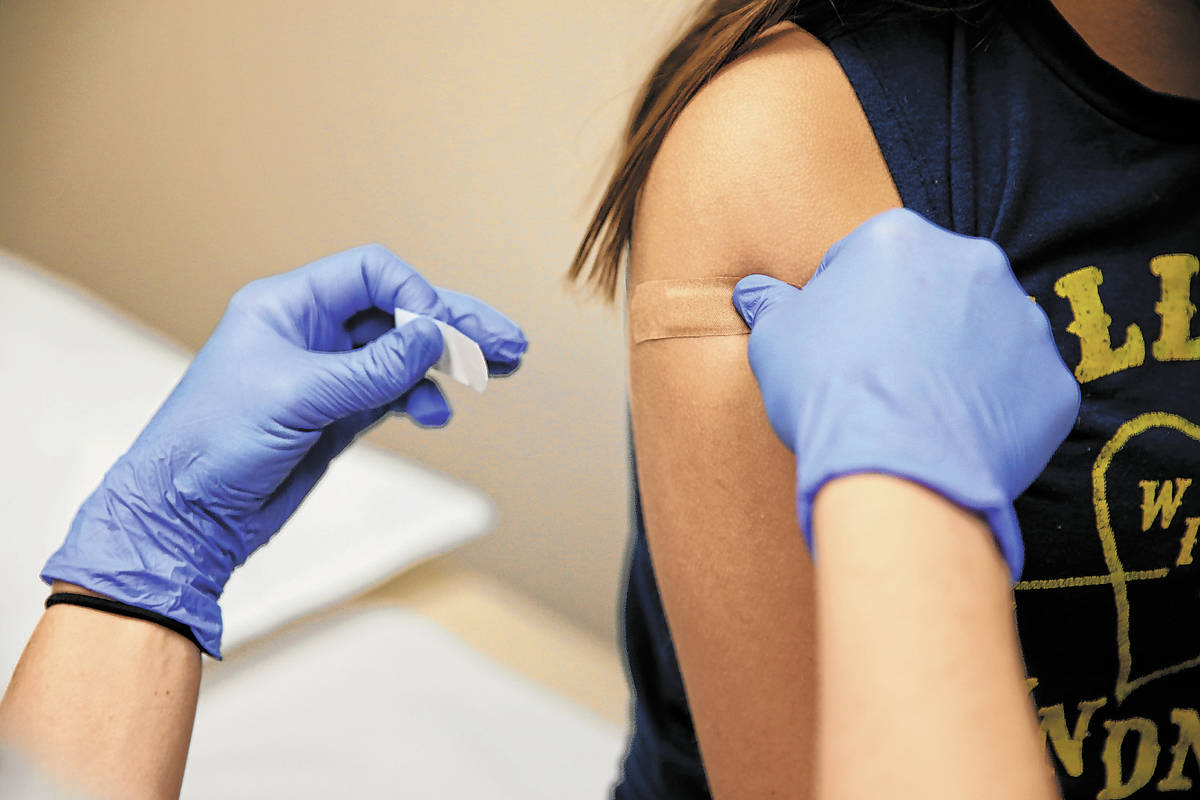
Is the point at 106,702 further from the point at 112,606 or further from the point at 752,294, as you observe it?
the point at 752,294

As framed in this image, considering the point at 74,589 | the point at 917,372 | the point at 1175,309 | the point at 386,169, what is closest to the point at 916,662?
the point at 917,372

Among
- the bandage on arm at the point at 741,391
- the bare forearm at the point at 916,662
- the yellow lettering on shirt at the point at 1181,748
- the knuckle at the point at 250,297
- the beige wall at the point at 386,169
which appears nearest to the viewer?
the bare forearm at the point at 916,662

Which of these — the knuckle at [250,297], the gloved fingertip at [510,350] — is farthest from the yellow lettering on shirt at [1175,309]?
the knuckle at [250,297]

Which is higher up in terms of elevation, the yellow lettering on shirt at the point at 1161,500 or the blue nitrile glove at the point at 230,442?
the blue nitrile glove at the point at 230,442


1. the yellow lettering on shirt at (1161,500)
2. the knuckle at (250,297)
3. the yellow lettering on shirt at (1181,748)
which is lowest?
the yellow lettering on shirt at (1181,748)

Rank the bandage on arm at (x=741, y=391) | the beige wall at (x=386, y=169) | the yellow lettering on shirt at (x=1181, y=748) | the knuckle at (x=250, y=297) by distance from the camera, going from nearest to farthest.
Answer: the bandage on arm at (x=741, y=391) < the yellow lettering on shirt at (x=1181, y=748) < the knuckle at (x=250, y=297) < the beige wall at (x=386, y=169)

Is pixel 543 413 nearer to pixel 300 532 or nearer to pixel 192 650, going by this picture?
pixel 300 532

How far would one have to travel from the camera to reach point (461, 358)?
3.10ft

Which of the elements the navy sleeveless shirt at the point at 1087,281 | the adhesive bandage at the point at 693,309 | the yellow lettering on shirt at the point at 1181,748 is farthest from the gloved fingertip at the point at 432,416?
the yellow lettering on shirt at the point at 1181,748

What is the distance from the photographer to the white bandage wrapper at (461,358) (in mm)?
934

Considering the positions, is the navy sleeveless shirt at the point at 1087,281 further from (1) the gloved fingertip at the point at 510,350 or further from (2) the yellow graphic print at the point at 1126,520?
(1) the gloved fingertip at the point at 510,350

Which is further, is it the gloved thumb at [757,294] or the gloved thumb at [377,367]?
the gloved thumb at [377,367]

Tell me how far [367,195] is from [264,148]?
0.27 metres

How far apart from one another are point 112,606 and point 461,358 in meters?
0.40
